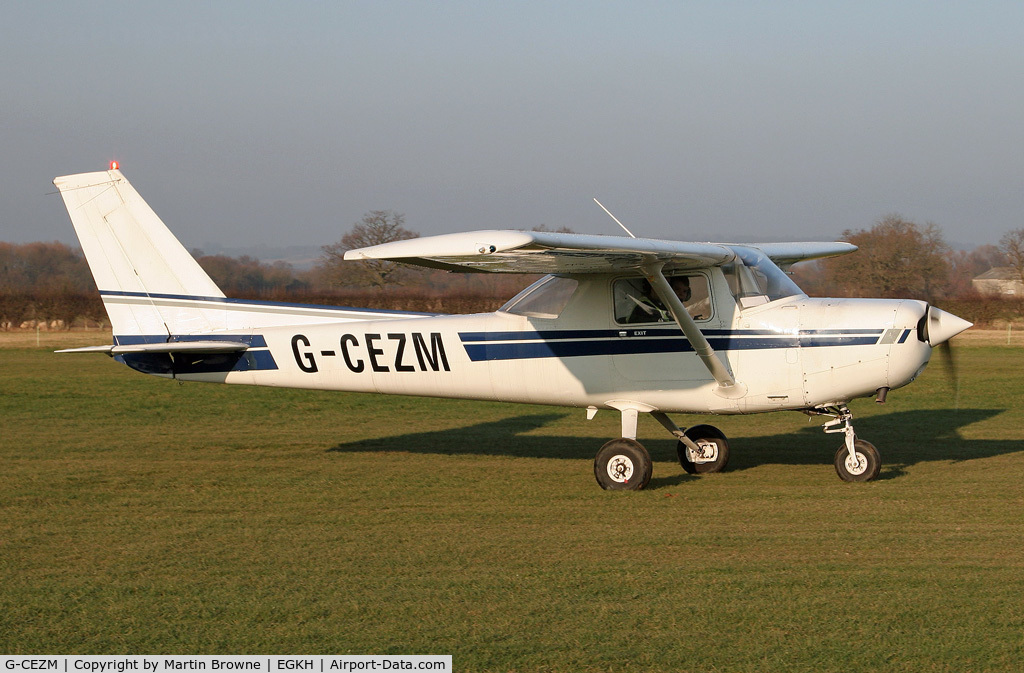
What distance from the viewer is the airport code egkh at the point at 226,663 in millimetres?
4496

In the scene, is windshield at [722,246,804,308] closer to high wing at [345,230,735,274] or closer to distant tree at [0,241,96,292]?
high wing at [345,230,735,274]

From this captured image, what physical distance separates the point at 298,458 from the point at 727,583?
6.59 m

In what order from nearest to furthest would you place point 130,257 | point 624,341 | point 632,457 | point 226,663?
point 226,663
point 632,457
point 624,341
point 130,257

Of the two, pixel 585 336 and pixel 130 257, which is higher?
pixel 130 257

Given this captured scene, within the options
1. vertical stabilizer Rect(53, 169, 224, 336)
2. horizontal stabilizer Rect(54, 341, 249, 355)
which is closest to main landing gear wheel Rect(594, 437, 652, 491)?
horizontal stabilizer Rect(54, 341, 249, 355)

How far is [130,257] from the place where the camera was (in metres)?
10.7

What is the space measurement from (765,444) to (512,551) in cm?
645

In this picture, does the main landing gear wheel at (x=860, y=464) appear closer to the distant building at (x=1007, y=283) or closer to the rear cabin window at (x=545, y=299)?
the rear cabin window at (x=545, y=299)

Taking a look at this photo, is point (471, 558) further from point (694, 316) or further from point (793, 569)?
point (694, 316)

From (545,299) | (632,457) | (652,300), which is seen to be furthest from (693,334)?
(545,299)

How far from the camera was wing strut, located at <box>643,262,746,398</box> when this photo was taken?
887cm

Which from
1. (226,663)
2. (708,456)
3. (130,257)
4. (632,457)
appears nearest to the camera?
(226,663)

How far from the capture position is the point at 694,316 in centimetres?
938

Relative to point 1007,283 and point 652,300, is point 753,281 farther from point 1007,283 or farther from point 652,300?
point 1007,283
